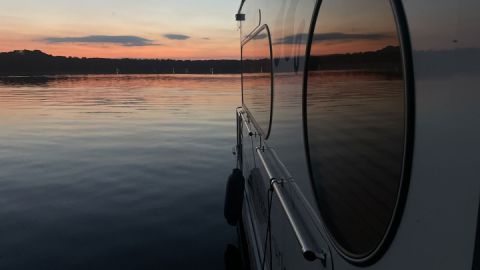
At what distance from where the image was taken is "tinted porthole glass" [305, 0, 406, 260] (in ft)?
4.08

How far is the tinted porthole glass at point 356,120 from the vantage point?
4.08 feet

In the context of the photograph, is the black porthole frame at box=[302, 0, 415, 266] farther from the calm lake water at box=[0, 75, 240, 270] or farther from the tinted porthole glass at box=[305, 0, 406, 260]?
the calm lake water at box=[0, 75, 240, 270]

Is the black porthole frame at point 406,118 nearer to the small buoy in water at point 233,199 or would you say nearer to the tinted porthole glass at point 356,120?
the tinted porthole glass at point 356,120

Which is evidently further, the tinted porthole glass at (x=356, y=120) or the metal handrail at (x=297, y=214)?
the metal handrail at (x=297, y=214)

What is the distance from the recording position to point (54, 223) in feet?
26.6

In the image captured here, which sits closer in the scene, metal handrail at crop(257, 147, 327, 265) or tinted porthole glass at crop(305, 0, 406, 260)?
tinted porthole glass at crop(305, 0, 406, 260)

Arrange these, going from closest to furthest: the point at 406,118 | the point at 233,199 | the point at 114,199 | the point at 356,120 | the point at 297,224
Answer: the point at 406,118 → the point at 356,120 → the point at 297,224 → the point at 233,199 → the point at 114,199

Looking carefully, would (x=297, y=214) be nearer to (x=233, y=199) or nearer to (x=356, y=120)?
(x=356, y=120)

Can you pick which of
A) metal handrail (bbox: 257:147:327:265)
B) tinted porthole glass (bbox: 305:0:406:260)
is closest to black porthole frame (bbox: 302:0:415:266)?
tinted porthole glass (bbox: 305:0:406:260)

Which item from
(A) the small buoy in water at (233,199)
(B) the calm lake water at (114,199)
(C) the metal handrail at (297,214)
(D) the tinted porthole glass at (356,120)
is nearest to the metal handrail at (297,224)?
(C) the metal handrail at (297,214)

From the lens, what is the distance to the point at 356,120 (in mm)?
1571

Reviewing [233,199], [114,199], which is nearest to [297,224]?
[233,199]

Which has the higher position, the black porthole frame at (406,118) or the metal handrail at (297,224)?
the black porthole frame at (406,118)

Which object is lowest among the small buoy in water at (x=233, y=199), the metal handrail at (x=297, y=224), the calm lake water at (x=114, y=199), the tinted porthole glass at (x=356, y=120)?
the calm lake water at (x=114, y=199)
